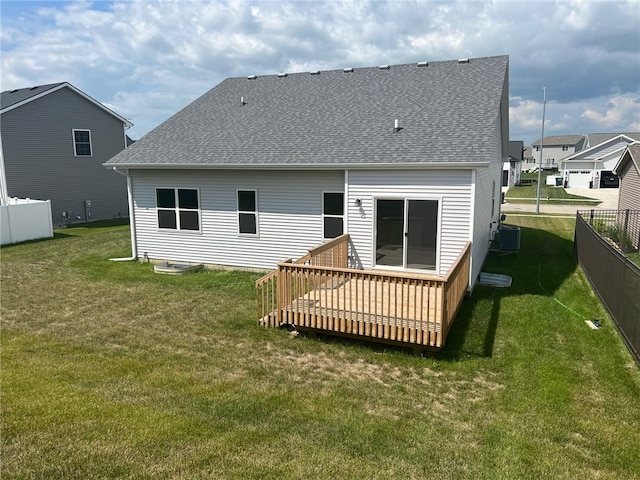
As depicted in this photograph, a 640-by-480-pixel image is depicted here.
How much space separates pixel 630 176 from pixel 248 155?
15.8 m

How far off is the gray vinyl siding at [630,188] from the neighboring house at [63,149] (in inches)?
1006

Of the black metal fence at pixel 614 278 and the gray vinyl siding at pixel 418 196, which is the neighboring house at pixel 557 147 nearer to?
the black metal fence at pixel 614 278

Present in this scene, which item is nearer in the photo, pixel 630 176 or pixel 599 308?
pixel 599 308

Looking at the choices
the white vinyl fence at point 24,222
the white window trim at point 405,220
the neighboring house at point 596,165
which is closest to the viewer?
the white window trim at point 405,220

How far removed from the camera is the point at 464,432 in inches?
193

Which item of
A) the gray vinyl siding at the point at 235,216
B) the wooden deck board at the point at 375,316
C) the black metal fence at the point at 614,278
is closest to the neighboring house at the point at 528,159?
A: the black metal fence at the point at 614,278

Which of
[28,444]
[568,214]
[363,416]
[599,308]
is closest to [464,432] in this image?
[363,416]

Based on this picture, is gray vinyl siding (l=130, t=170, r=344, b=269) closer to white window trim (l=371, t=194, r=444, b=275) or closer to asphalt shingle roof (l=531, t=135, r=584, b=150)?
white window trim (l=371, t=194, r=444, b=275)

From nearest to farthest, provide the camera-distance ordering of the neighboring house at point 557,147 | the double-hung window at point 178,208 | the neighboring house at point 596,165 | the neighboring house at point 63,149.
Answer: the double-hung window at point 178,208 < the neighboring house at point 63,149 < the neighboring house at point 596,165 < the neighboring house at point 557,147

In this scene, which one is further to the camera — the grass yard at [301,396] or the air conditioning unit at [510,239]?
the air conditioning unit at [510,239]

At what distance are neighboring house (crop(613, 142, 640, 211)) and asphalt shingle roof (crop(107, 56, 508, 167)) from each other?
24.0ft

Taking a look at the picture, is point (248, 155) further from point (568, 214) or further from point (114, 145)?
point (568, 214)

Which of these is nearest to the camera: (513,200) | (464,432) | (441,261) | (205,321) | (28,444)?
(28,444)

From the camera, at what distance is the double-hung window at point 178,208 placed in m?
13.0
